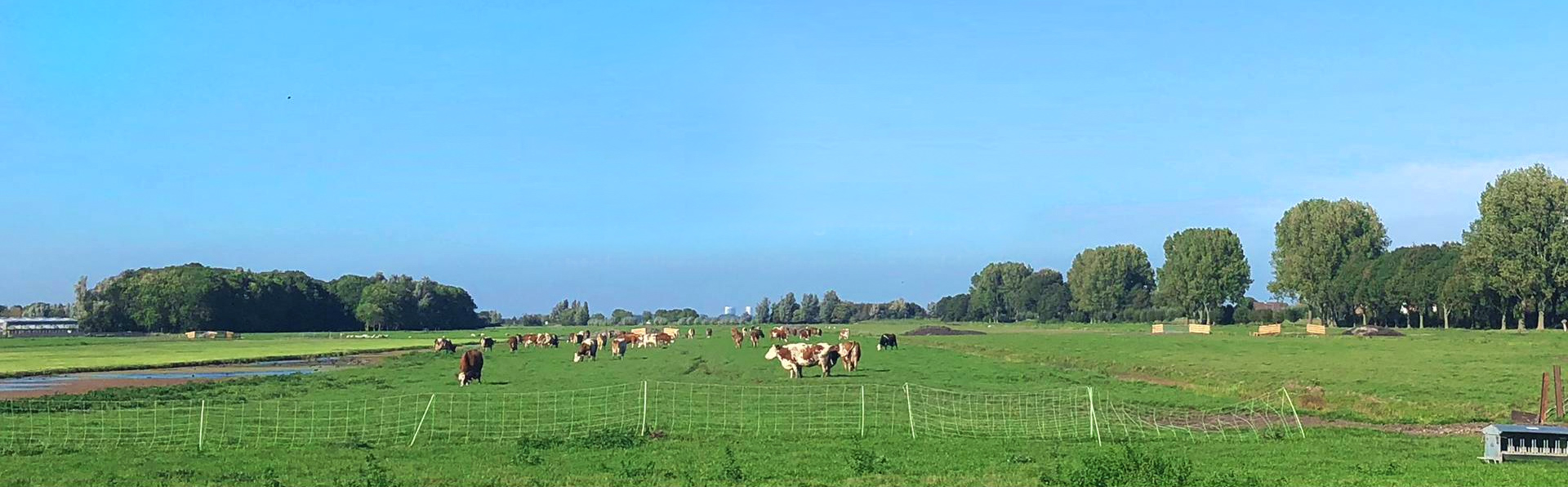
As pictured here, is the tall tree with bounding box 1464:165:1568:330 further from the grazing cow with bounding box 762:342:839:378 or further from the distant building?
the distant building

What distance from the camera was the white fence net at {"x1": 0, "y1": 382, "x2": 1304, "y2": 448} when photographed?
22.3 m

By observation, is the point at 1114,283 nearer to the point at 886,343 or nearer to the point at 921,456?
the point at 886,343

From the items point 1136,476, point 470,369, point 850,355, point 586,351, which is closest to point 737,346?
point 586,351

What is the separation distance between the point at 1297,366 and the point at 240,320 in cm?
14687

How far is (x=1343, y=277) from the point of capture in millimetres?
117562

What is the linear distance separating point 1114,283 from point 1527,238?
83596 millimetres

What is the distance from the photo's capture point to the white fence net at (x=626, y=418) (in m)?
22.3

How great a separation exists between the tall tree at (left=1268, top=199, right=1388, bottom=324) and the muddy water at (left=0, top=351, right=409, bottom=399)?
303 feet

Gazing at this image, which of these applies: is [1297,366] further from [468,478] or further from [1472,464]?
[468,478]

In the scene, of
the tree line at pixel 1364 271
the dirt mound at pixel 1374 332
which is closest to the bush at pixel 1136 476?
the dirt mound at pixel 1374 332

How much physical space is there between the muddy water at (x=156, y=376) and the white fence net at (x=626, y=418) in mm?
8589

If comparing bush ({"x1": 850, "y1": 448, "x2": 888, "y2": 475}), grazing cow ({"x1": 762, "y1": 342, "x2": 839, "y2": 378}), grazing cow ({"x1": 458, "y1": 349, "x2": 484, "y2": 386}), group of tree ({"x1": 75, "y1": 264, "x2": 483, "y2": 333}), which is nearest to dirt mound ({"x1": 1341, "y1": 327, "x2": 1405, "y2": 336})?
grazing cow ({"x1": 762, "y1": 342, "x2": 839, "y2": 378})

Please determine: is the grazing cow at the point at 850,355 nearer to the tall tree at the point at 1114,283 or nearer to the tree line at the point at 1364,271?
the tree line at the point at 1364,271

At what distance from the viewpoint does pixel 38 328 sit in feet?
559
